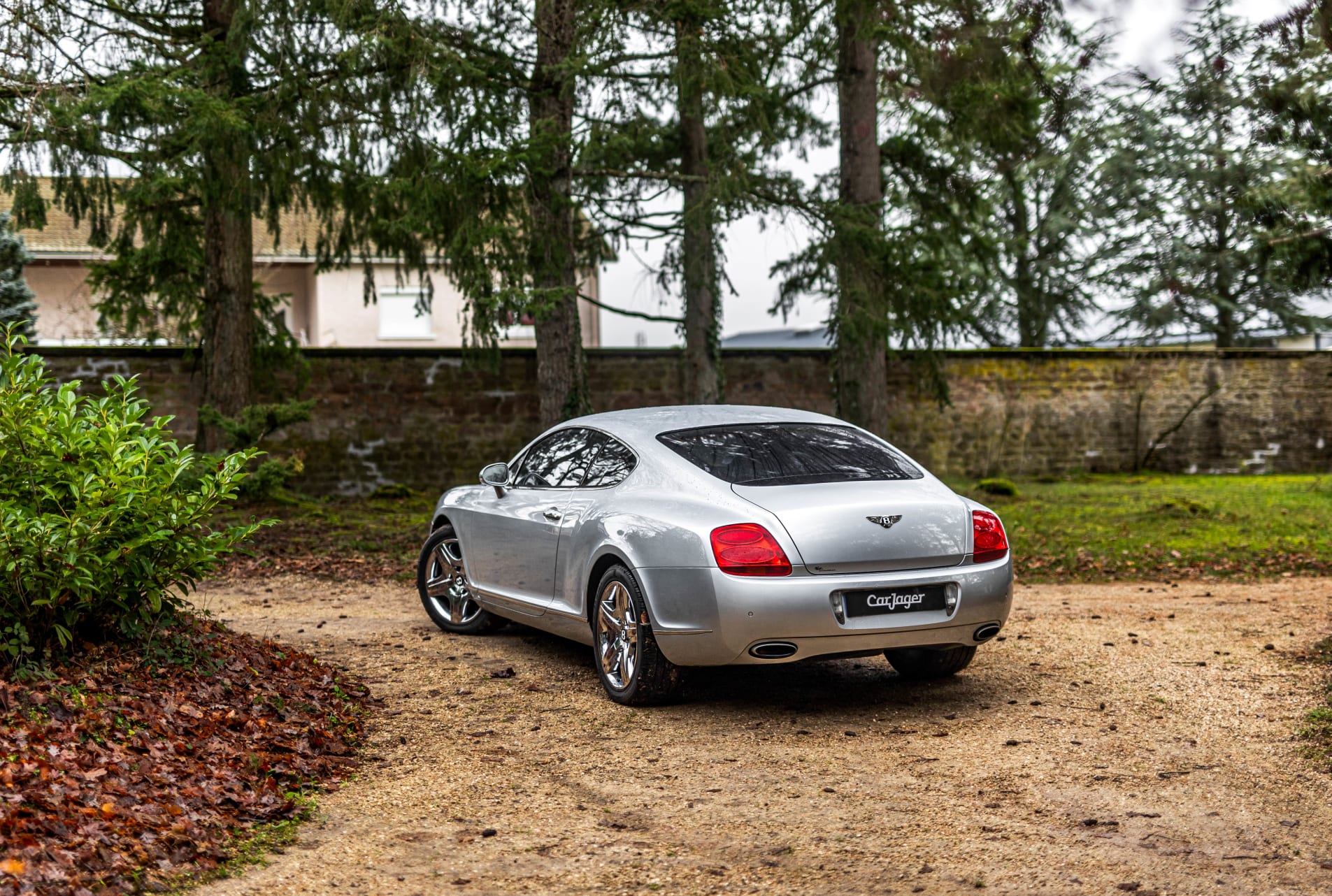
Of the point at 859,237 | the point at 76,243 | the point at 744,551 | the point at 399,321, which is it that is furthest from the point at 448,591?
the point at 76,243

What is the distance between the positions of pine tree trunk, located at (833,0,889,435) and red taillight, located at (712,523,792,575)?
8.30m

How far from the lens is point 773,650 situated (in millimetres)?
5469

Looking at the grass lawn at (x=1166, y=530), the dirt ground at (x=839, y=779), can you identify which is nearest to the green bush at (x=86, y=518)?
the dirt ground at (x=839, y=779)

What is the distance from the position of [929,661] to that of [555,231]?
8.02 metres

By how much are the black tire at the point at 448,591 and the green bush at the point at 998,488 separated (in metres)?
11.5

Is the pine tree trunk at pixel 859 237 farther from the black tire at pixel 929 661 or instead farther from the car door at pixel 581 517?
the black tire at pixel 929 661

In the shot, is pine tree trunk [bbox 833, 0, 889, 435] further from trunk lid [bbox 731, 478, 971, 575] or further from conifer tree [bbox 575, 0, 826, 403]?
trunk lid [bbox 731, 478, 971, 575]

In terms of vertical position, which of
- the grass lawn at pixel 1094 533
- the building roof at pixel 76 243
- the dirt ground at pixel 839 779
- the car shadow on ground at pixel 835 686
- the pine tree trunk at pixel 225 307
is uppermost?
the building roof at pixel 76 243

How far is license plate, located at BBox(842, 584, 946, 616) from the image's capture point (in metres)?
5.50

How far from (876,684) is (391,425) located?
1323 cm

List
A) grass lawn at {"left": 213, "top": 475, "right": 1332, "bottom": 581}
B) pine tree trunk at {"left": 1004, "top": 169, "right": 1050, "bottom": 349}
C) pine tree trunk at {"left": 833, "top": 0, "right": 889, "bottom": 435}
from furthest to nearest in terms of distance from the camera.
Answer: pine tree trunk at {"left": 1004, "top": 169, "right": 1050, "bottom": 349} → pine tree trunk at {"left": 833, "top": 0, "right": 889, "bottom": 435} → grass lawn at {"left": 213, "top": 475, "right": 1332, "bottom": 581}

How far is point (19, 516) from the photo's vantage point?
4.79m

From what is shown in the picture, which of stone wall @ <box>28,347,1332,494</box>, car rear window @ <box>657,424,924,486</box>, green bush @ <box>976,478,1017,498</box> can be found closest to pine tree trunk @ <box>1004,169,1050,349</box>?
stone wall @ <box>28,347,1332,494</box>

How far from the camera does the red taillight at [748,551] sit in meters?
5.43
